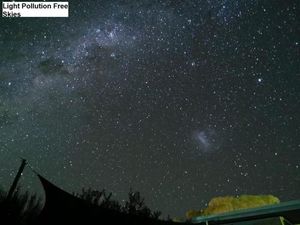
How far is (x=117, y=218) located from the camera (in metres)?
7.87

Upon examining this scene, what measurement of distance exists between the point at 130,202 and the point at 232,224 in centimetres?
1983

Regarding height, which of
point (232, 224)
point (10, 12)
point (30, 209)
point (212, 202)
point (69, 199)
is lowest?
point (69, 199)

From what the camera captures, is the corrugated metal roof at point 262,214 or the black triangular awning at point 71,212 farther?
the corrugated metal roof at point 262,214

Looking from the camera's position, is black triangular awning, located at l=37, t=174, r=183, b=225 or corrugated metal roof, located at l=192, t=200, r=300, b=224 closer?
black triangular awning, located at l=37, t=174, r=183, b=225

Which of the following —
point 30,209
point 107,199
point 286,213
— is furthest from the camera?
point 107,199

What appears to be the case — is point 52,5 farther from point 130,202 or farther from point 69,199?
point 130,202

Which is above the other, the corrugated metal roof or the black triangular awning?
the corrugated metal roof

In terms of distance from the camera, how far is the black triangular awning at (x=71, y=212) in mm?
7277

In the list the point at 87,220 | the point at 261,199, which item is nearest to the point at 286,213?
the point at 87,220

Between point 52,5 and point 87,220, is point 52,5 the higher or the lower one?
the higher one

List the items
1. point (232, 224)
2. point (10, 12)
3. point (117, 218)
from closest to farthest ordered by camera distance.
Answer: point (117, 218), point (232, 224), point (10, 12)

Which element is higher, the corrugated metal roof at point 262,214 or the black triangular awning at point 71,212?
the corrugated metal roof at point 262,214

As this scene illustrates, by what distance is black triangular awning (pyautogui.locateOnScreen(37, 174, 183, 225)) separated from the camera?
7.28 metres

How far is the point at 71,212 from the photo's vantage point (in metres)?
7.48
